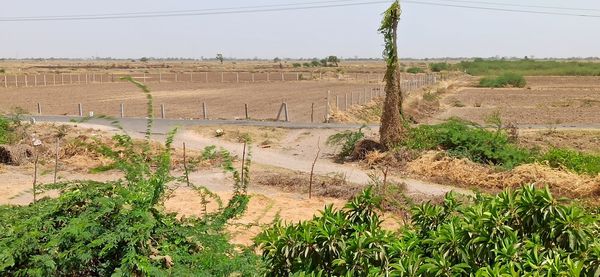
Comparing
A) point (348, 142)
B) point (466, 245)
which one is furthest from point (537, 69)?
point (466, 245)

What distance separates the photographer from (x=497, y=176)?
15.6m

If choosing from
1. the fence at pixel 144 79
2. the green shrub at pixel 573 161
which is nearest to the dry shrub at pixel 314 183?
the green shrub at pixel 573 161

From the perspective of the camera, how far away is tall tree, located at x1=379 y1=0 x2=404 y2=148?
18.7 metres

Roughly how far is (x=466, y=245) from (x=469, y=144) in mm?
14348

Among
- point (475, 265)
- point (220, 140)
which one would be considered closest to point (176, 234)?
point (475, 265)

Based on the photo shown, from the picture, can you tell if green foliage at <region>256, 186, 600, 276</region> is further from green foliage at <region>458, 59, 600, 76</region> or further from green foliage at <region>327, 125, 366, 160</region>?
green foliage at <region>458, 59, 600, 76</region>

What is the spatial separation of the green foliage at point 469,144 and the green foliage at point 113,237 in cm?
1260

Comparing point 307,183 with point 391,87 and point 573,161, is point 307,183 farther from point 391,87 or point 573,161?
point 573,161

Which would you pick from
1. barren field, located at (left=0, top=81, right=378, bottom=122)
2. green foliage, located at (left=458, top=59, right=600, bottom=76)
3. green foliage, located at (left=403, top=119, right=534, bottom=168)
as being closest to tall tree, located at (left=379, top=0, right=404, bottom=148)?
green foliage, located at (left=403, top=119, right=534, bottom=168)

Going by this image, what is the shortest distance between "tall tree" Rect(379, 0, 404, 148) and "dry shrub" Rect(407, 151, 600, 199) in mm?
1443

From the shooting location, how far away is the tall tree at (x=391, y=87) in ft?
61.3

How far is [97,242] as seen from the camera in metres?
5.11

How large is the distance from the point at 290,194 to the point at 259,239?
971 cm

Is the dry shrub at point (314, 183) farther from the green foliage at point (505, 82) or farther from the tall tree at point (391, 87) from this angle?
the green foliage at point (505, 82)
